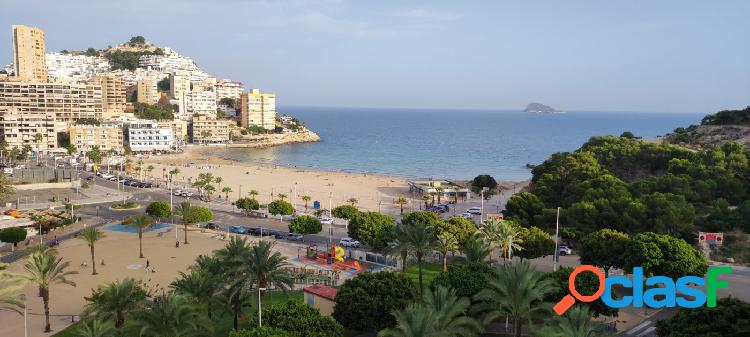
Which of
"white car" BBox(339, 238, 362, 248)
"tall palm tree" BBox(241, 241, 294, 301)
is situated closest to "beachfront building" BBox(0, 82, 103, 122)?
"white car" BBox(339, 238, 362, 248)

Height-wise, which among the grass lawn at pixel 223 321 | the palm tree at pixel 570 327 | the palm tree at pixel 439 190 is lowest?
the grass lawn at pixel 223 321

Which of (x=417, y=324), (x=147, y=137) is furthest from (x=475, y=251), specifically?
(x=147, y=137)

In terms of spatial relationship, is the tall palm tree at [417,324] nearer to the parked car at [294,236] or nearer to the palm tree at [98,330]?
the palm tree at [98,330]

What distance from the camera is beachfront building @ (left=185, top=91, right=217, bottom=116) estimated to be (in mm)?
179500

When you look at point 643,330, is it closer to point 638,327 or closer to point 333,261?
point 638,327

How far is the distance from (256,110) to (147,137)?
49.4 m

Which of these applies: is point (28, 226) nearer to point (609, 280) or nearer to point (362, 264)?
point (362, 264)

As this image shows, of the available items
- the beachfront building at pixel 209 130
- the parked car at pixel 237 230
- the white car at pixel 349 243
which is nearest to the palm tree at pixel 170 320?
the white car at pixel 349 243

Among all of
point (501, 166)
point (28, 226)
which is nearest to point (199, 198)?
point (28, 226)

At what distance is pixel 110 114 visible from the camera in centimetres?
14888

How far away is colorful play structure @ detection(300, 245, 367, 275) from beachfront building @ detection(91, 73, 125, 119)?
133 meters

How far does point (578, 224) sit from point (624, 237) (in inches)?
418

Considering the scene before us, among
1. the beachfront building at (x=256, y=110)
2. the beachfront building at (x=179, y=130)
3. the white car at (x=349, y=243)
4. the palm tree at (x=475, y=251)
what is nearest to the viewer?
the palm tree at (x=475, y=251)

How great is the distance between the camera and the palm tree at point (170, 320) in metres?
21.6
